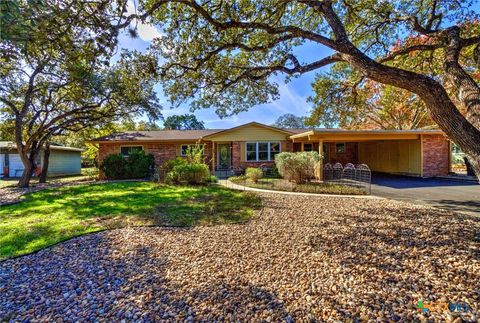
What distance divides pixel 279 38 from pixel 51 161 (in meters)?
23.7

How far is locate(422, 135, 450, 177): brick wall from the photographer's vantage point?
1417cm

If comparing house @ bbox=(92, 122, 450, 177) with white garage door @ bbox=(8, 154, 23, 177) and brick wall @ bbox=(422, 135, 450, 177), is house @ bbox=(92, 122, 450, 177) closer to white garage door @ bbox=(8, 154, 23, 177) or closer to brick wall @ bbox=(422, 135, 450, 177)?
brick wall @ bbox=(422, 135, 450, 177)

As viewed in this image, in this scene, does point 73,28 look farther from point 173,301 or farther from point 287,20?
point 287,20

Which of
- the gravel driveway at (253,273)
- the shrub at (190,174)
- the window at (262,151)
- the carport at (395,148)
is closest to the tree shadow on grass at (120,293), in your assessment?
the gravel driveway at (253,273)

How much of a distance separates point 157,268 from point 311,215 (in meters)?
3.89

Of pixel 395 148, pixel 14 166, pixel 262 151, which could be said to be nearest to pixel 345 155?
pixel 395 148

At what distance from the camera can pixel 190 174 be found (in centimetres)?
1161

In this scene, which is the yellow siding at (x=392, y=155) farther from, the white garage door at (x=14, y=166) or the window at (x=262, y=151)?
the white garage door at (x=14, y=166)

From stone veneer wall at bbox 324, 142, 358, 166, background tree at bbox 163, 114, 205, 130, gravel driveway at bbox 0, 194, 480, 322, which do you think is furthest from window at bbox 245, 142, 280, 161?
background tree at bbox 163, 114, 205, 130

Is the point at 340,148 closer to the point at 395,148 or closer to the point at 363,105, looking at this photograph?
the point at 395,148

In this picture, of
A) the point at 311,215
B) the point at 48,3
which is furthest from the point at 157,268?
the point at 48,3

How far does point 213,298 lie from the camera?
274 cm

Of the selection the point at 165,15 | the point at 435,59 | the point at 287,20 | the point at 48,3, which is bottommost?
the point at 48,3

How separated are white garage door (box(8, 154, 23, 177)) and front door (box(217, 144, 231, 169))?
1638 cm
